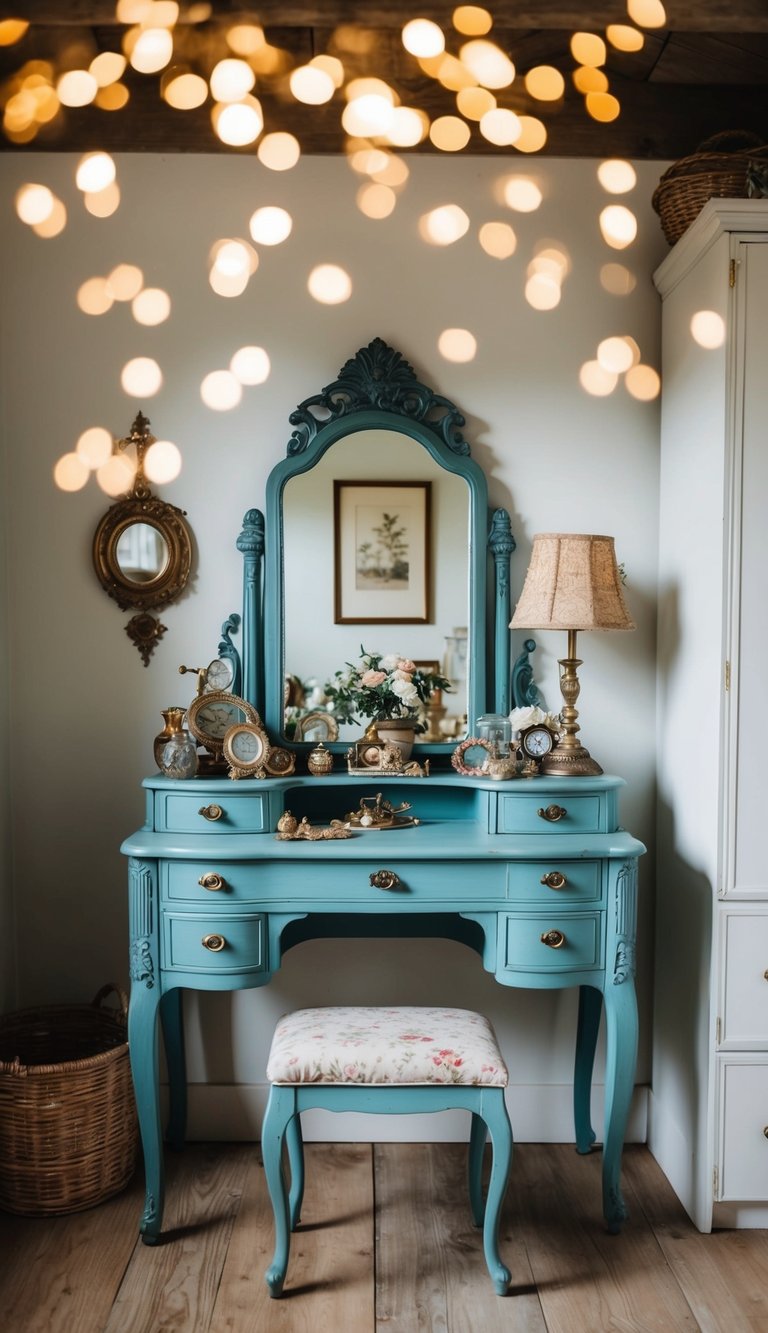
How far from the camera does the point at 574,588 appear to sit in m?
2.51

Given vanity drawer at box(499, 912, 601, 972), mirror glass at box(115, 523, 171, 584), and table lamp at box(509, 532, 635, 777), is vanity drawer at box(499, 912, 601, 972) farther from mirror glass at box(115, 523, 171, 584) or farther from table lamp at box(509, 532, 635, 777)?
mirror glass at box(115, 523, 171, 584)

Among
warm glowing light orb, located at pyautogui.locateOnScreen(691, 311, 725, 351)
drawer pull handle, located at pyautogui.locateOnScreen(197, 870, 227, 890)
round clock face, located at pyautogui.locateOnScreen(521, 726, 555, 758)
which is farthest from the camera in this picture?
round clock face, located at pyautogui.locateOnScreen(521, 726, 555, 758)

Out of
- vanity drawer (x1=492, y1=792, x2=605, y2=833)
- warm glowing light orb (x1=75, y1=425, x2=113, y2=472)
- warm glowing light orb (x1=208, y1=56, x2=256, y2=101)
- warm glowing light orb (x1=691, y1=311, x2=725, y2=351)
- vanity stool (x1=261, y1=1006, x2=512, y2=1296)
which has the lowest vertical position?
vanity stool (x1=261, y1=1006, x2=512, y2=1296)

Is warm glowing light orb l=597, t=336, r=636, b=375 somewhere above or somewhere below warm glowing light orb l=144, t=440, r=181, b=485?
above

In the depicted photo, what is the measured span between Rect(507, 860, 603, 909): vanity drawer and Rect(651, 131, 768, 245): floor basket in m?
1.64

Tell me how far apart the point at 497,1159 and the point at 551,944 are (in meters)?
0.46

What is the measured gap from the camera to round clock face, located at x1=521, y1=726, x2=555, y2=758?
8.57 feet

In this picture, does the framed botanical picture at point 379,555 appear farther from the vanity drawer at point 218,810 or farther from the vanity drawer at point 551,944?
the vanity drawer at point 551,944

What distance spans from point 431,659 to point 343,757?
0.36 metres

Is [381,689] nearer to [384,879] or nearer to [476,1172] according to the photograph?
[384,879]

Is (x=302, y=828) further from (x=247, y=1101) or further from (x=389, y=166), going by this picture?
(x=389, y=166)

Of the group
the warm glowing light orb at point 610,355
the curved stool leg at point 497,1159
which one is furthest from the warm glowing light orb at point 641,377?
the curved stool leg at point 497,1159

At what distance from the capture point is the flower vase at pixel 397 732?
8.81 feet

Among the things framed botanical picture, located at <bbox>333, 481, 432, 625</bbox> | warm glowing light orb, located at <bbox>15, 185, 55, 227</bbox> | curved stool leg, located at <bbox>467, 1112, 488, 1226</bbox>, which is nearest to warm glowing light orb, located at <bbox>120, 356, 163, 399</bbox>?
warm glowing light orb, located at <bbox>15, 185, 55, 227</bbox>
